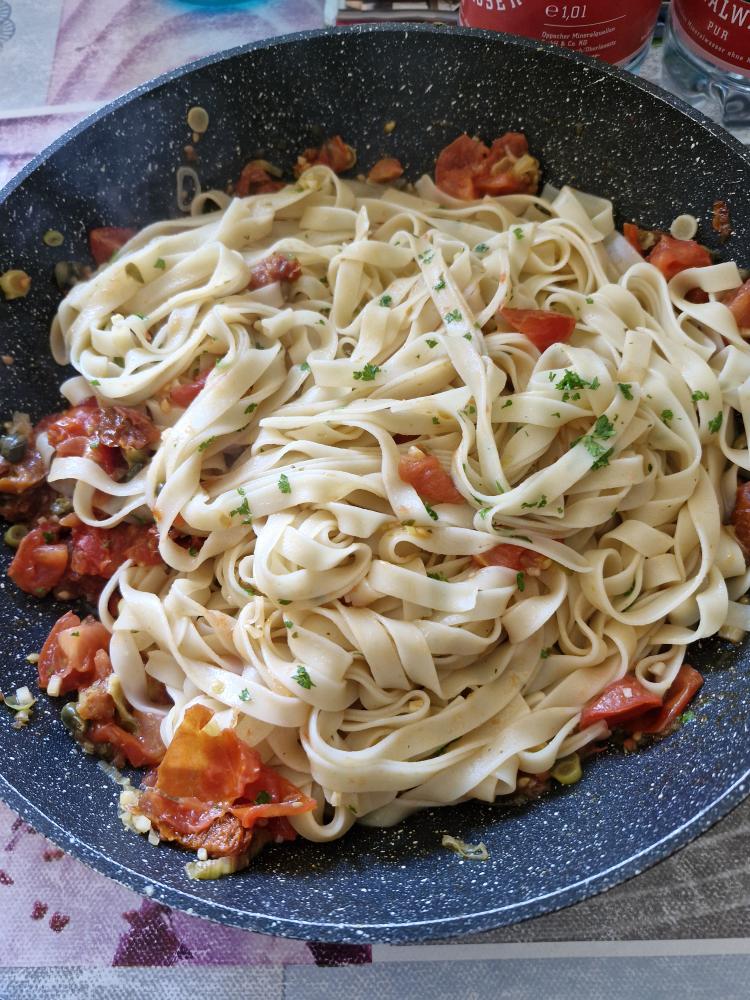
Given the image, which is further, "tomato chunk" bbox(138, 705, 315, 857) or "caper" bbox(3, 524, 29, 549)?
"caper" bbox(3, 524, 29, 549)

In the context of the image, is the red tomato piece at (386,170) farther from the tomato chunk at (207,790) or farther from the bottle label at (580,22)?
the tomato chunk at (207,790)

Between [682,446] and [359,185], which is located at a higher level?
[359,185]

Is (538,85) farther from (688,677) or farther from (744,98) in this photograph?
(688,677)

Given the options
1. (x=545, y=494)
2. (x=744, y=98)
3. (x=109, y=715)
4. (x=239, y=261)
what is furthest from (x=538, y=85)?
(x=109, y=715)

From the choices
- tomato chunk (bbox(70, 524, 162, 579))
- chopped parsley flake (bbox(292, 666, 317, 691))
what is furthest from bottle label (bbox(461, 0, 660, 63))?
chopped parsley flake (bbox(292, 666, 317, 691))

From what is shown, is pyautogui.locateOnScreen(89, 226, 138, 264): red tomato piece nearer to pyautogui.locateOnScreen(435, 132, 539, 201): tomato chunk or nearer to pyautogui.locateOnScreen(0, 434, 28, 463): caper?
pyautogui.locateOnScreen(0, 434, 28, 463): caper

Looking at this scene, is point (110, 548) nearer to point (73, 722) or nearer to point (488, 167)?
point (73, 722)

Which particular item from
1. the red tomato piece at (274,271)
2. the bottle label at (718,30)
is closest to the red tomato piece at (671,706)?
the red tomato piece at (274,271)
